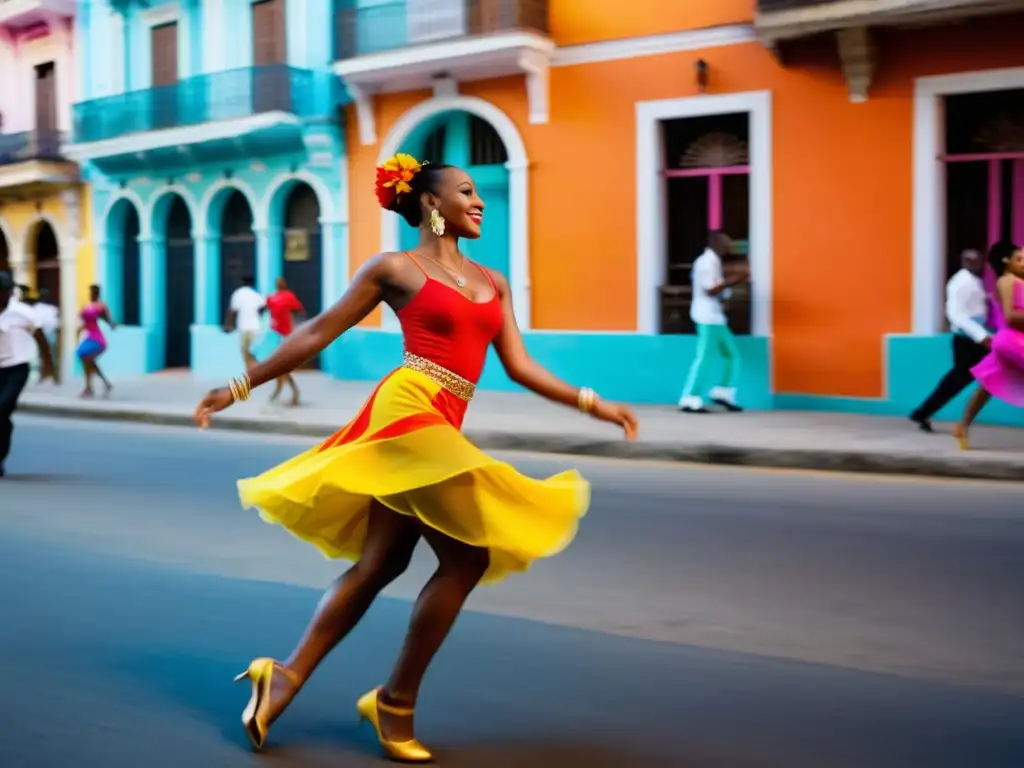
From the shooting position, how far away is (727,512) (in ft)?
27.1

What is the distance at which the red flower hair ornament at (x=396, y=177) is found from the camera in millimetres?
3881

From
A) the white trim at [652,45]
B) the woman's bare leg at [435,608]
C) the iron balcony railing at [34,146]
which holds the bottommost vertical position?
the woman's bare leg at [435,608]

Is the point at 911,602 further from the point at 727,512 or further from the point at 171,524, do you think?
the point at 171,524

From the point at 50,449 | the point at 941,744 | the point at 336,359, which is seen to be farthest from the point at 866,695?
the point at 336,359

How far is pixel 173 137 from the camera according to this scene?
74.6 ft

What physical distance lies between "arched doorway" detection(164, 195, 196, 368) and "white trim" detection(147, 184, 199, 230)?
31 cm

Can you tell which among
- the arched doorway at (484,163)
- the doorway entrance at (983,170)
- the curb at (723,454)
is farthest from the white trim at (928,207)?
the arched doorway at (484,163)

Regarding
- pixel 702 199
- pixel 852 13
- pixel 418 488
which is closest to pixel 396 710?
pixel 418 488

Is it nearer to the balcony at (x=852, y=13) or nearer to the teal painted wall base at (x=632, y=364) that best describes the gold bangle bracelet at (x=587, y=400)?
the balcony at (x=852, y=13)

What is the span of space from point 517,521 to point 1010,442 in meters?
8.57

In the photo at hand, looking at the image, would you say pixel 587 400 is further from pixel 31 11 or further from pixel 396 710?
pixel 31 11

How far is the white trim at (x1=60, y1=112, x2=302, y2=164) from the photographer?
68.5 feet

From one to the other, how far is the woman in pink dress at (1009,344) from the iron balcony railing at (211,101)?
1297cm

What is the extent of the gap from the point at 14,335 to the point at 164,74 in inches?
589
